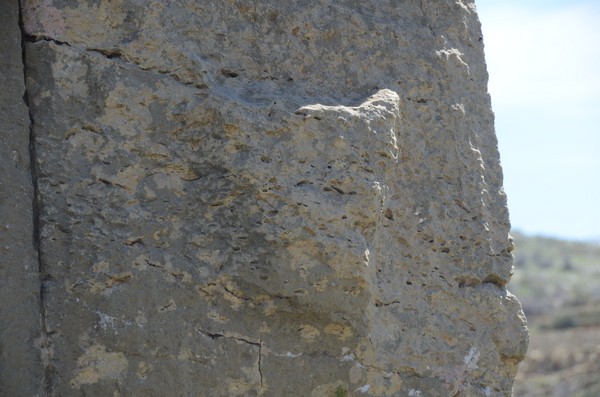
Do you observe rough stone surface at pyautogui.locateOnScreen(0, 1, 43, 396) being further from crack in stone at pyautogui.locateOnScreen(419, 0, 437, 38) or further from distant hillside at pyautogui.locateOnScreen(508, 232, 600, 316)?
distant hillside at pyautogui.locateOnScreen(508, 232, 600, 316)

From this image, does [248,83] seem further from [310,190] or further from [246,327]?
[246,327]

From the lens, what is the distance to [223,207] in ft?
→ 8.66

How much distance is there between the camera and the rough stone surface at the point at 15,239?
2453 millimetres

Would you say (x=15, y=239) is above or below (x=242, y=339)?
above

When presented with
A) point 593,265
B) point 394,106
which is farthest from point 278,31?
point 593,265

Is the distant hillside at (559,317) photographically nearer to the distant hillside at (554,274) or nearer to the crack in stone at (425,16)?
the distant hillside at (554,274)

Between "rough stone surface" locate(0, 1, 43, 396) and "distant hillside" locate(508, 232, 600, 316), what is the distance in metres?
22.2

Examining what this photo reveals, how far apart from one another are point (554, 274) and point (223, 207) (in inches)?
1318

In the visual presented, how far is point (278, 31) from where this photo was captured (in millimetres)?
2861

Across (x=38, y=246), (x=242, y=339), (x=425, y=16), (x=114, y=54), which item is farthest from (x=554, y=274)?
(x=38, y=246)

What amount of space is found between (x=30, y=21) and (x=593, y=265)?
38105 millimetres

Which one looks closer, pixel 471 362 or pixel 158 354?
A: pixel 158 354

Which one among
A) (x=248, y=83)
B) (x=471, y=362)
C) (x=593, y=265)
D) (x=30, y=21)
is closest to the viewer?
(x=30, y=21)

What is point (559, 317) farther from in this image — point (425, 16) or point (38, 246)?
point (38, 246)
